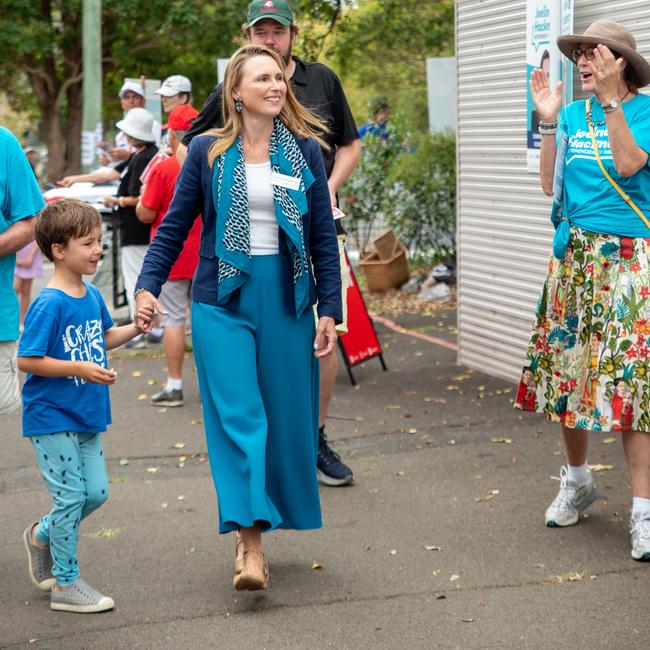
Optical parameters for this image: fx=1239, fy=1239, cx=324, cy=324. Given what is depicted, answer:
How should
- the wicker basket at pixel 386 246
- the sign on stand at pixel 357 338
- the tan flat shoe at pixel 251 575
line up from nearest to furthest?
the tan flat shoe at pixel 251 575
the sign on stand at pixel 357 338
the wicker basket at pixel 386 246

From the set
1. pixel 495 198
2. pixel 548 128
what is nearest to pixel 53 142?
pixel 495 198

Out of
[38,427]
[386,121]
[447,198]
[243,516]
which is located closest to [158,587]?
[243,516]

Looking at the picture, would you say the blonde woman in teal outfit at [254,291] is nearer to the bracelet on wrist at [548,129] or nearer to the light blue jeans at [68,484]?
the light blue jeans at [68,484]

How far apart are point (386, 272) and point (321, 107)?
7.20m

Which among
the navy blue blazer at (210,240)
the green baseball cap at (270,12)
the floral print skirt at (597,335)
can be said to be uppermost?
the green baseball cap at (270,12)

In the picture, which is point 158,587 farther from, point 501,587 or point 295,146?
point 295,146

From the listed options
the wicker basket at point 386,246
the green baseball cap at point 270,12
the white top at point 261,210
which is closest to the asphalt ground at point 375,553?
the white top at point 261,210

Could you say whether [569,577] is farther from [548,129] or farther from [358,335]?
[358,335]

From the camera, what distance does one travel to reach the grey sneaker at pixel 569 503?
Answer: 5.31 m

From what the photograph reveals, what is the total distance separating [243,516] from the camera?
14.7 ft

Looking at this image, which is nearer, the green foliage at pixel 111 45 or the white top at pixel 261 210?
the white top at pixel 261 210

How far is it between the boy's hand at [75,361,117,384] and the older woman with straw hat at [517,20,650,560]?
1.95 meters

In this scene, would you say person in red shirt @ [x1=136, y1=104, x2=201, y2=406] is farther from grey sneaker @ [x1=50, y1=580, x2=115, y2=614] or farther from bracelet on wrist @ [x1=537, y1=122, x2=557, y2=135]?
grey sneaker @ [x1=50, y1=580, x2=115, y2=614]

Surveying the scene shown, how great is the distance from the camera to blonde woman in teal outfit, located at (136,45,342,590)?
14.7ft
